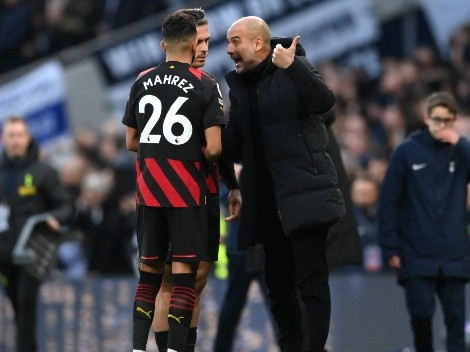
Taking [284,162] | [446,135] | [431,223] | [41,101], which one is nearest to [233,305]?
[431,223]

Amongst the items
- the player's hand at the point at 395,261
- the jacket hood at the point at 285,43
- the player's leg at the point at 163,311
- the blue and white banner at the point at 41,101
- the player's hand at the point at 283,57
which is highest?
the blue and white banner at the point at 41,101

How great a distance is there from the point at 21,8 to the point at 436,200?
10.9 m

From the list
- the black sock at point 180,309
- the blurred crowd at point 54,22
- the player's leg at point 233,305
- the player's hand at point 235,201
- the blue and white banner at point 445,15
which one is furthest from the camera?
the blurred crowd at point 54,22

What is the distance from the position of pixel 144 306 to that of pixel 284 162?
120 centimetres

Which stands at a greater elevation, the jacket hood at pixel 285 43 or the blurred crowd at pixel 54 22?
the blurred crowd at pixel 54 22

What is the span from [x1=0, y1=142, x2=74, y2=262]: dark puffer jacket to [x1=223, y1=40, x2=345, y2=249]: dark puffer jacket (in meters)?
4.15

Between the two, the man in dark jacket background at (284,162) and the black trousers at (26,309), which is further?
the black trousers at (26,309)

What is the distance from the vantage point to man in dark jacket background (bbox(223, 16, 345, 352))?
379 inches

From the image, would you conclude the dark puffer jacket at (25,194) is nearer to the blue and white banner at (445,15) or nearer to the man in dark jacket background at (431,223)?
the man in dark jacket background at (431,223)

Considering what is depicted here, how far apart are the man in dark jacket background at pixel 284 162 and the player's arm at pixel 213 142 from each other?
26 cm

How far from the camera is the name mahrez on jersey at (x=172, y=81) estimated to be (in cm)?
973

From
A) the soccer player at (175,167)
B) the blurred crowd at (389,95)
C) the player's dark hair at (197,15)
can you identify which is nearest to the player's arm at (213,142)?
the soccer player at (175,167)

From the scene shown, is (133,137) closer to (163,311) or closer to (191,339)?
(163,311)

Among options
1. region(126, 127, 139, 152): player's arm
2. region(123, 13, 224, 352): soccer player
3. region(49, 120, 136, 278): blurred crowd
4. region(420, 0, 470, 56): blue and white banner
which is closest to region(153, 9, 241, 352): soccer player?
region(123, 13, 224, 352): soccer player
